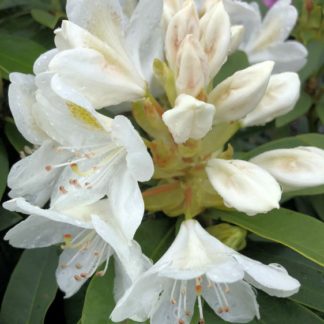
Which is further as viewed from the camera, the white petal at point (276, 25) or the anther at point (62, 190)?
the white petal at point (276, 25)

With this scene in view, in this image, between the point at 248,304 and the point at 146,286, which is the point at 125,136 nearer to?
the point at 146,286

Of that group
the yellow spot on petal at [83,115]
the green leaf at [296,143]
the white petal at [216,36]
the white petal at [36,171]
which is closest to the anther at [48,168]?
the white petal at [36,171]

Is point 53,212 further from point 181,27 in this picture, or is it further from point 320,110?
point 320,110

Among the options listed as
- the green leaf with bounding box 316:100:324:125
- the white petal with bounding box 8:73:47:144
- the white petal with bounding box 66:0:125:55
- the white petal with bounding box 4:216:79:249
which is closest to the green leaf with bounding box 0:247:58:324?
the white petal with bounding box 4:216:79:249

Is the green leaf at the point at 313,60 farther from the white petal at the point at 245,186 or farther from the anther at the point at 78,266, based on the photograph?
the anther at the point at 78,266

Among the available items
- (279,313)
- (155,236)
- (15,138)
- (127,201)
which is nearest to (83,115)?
(127,201)
